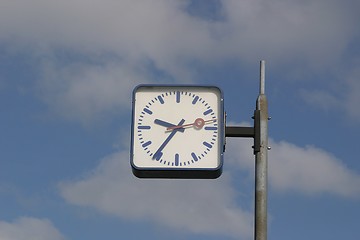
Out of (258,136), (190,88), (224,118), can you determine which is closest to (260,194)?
(258,136)

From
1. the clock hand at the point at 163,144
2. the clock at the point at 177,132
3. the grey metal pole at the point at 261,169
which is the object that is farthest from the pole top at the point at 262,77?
the clock hand at the point at 163,144

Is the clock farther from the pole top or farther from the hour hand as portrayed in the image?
the pole top

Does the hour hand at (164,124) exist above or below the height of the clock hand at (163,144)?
above

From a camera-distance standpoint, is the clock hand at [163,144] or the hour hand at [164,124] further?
the hour hand at [164,124]

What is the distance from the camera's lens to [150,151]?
7633 millimetres

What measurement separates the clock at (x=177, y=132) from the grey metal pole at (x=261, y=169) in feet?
1.72

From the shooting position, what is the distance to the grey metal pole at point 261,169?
671 centimetres

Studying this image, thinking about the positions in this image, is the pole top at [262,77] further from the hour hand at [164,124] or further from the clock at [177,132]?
the hour hand at [164,124]

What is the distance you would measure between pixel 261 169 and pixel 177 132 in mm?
1265

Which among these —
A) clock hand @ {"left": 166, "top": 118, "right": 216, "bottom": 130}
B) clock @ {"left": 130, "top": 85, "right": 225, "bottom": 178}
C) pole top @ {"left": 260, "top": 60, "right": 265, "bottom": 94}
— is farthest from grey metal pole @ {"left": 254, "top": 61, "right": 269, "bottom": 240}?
clock hand @ {"left": 166, "top": 118, "right": 216, "bottom": 130}

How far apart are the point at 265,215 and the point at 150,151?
5.41 ft

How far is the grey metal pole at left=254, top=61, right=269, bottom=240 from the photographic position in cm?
671

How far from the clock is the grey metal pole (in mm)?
524

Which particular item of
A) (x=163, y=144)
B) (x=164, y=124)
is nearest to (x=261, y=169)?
(x=163, y=144)
